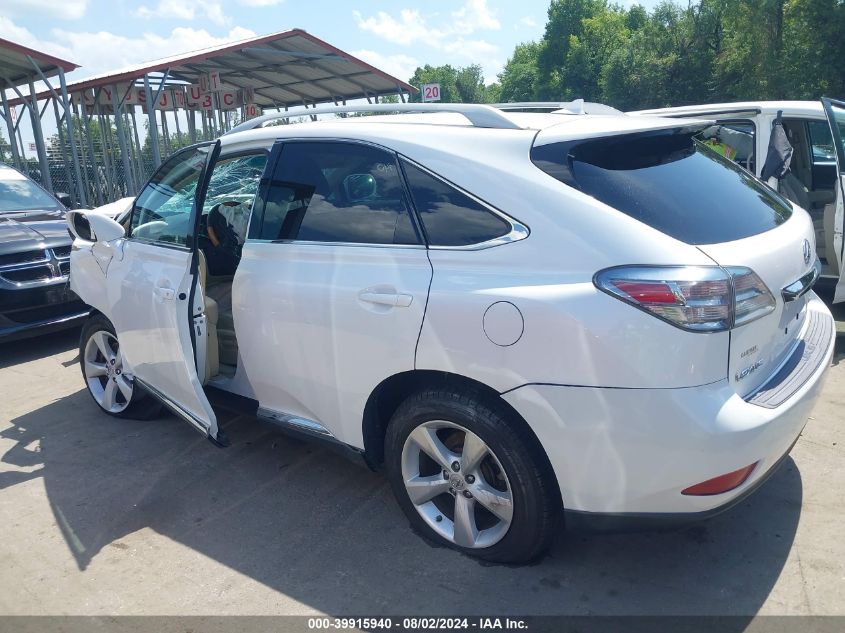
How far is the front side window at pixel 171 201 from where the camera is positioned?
3705 mm

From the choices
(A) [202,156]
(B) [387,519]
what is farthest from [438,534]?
(A) [202,156]

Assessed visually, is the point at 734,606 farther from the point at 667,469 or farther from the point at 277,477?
the point at 277,477

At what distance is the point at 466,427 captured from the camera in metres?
2.57

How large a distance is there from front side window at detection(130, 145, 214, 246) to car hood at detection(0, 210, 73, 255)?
278 cm

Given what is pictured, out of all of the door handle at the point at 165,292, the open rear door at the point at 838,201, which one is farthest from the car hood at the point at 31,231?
the open rear door at the point at 838,201

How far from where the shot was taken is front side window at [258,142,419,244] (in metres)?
2.85

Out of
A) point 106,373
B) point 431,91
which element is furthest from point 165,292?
point 431,91

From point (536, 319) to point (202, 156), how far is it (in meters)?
2.33

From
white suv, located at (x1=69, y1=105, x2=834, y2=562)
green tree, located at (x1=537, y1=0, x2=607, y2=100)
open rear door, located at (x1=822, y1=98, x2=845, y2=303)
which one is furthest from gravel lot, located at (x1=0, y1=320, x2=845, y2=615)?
green tree, located at (x1=537, y1=0, x2=607, y2=100)

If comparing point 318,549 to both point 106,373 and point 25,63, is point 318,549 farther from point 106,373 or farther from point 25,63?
point 25,63

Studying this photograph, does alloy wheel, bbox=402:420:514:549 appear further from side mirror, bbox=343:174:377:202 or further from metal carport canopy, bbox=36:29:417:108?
metal carport canopy, bbox=36:29:417:108

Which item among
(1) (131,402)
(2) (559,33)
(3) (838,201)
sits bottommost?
(1) (131,402)

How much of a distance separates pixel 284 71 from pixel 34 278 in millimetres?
11414

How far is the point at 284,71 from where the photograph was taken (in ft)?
52.9
